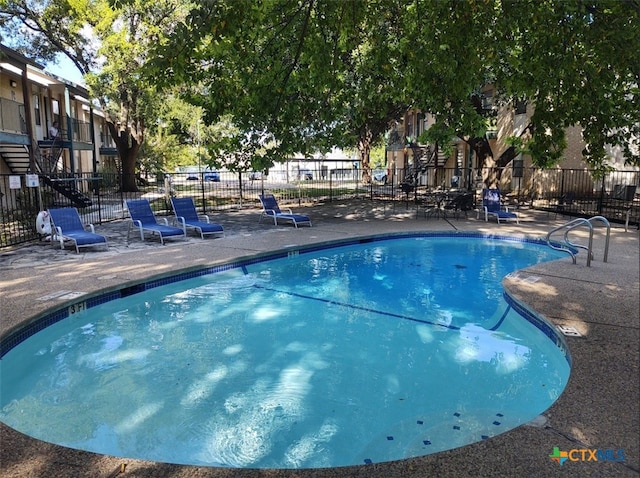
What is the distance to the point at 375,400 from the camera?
4957mm

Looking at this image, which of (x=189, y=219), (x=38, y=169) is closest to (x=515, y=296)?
(x=189, y=219)

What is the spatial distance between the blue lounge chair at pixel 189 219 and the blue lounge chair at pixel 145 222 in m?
0.42

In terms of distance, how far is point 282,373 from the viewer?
5641 millimetres

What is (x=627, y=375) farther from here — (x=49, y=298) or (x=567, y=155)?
(x=567, y=155)

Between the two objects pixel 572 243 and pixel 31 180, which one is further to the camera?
pixel 572 243

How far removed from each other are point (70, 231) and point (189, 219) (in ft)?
10.1

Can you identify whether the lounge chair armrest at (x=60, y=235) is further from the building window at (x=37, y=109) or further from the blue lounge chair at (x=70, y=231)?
the building window at (x=37, y=109)

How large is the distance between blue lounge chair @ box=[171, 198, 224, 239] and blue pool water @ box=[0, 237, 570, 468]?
3.44m

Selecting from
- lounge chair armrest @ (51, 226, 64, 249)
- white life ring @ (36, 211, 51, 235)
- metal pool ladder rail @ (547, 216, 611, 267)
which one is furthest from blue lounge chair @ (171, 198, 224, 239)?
metal pool ladder rail @ (547, 216, 611, 267)

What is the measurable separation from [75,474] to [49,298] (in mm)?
4484

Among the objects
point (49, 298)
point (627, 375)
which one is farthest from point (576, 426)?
point (49, 298)

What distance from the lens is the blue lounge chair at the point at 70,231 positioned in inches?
408

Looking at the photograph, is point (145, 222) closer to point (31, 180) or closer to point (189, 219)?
point (189, 219)

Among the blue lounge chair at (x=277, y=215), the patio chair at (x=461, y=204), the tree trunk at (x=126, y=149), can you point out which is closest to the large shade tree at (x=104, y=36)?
the tree trunk at (x=126, y=149)
